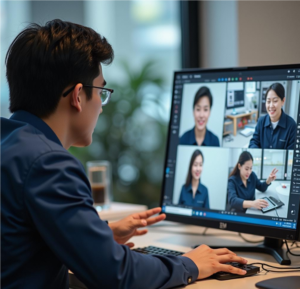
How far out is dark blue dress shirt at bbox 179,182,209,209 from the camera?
4.75ft

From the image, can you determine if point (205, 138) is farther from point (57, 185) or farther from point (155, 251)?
point (57, 185)

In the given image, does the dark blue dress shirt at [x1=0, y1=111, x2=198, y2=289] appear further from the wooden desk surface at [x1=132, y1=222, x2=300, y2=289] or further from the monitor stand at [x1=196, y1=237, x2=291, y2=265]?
the monitor stand at [x1=196, y1=237, x2=291, y2=265]

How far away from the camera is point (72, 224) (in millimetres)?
910

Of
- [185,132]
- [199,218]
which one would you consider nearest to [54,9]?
[185,132]

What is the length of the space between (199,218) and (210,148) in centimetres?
23

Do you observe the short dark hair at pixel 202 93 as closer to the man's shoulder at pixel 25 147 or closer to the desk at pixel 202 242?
the desk at pixel 202 242

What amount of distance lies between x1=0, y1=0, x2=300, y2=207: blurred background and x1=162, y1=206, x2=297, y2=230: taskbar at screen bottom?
38.6 inches

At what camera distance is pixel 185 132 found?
4.99ft

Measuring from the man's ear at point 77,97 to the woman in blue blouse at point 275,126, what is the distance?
1.79 feet

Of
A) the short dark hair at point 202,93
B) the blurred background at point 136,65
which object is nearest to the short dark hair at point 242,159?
the short dark hair at point 202,93

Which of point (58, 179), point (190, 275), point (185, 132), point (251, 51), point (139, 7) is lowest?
point (190, 275)

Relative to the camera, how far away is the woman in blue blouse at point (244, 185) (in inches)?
52.1

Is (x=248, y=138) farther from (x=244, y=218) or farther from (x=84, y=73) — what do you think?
(x=84, y=73)

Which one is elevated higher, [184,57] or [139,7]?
[139,7]
